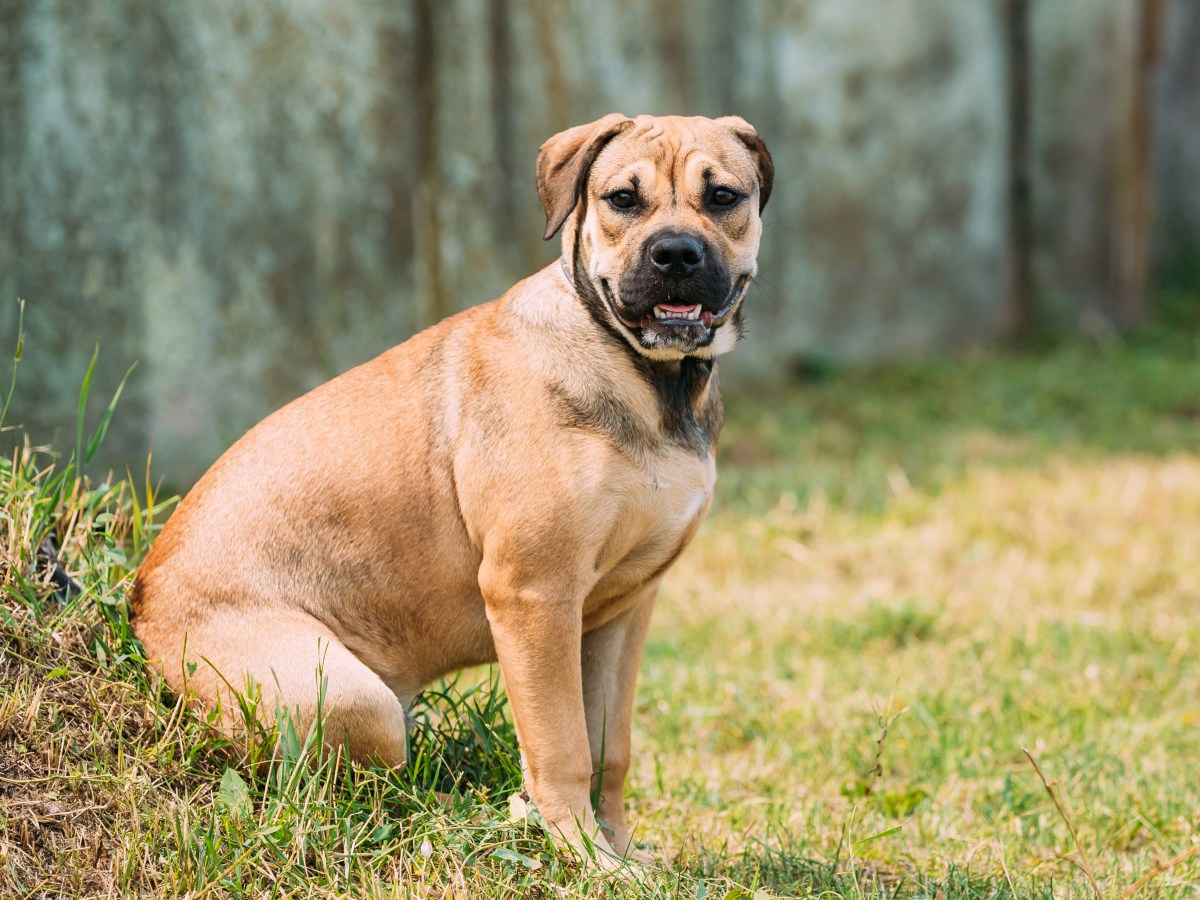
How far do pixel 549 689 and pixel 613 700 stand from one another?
457 mm

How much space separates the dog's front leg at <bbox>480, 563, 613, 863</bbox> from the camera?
318 centimetres

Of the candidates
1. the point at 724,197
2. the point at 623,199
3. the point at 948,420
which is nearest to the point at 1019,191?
the point at 948,420

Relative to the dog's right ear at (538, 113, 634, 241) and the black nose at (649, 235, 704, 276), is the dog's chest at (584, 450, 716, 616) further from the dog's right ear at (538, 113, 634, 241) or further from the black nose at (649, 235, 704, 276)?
the dog's right ear at (538, 113, 634, 241)

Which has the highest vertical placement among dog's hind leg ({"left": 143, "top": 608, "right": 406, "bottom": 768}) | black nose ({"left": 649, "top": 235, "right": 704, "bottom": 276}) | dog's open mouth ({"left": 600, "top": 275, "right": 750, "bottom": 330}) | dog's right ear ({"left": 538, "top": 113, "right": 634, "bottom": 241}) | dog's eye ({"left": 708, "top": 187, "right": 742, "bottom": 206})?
dog's right ear ({"left": 538, "top": 113, "right": 634, "bottom": 241})

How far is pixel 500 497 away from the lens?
3.24 meters

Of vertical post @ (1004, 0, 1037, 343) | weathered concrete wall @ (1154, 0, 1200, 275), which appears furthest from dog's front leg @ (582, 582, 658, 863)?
weathered concrete wall @ (1154, 0, 1200, 275)

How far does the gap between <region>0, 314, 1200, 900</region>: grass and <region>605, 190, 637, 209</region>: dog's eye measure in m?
1.37

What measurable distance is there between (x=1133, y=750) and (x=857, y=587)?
6.25 ft

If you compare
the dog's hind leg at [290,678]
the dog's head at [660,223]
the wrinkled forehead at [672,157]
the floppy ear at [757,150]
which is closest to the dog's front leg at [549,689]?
the dog's hind leg at [290,678]

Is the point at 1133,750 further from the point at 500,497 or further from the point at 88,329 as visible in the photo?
the point at 88,329

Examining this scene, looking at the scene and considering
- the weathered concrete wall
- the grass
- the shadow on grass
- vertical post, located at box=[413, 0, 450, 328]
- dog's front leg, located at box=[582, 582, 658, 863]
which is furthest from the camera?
the weathered concrete wall

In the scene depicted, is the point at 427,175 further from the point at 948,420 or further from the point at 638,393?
the point at 638,393

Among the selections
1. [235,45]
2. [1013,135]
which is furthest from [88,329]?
[1013,135]

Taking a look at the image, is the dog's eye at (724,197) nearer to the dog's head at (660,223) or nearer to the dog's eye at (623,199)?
the dog's head at (660,223)
